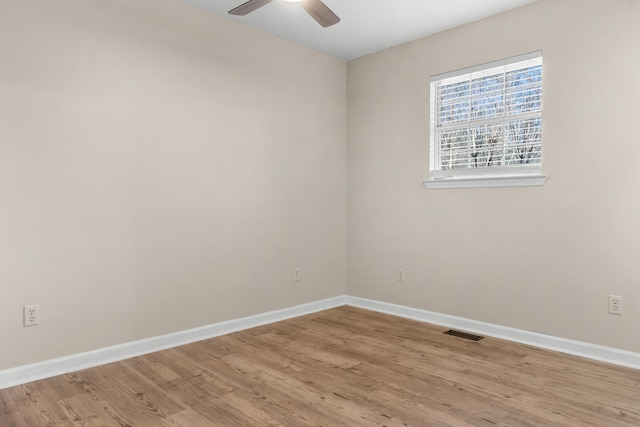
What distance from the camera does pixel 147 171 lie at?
3035mm

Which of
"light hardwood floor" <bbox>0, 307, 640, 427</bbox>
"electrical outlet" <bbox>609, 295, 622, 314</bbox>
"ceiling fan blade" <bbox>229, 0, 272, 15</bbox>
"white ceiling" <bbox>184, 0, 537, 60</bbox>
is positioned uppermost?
"white ceiling" <bbox>184, 0, 537, 60</bbox>

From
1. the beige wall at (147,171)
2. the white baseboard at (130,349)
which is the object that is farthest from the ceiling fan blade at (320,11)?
the white baseboard at (130,349)

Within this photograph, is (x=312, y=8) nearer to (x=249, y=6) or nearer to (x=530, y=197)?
(x=249, y=6)

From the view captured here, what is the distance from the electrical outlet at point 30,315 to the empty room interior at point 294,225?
11 millimetres

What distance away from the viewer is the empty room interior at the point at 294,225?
8.03 ft

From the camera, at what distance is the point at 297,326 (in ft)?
12.2

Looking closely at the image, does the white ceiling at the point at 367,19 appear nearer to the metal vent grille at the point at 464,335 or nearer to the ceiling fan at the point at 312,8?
the ceiling fan at the point at 312,8

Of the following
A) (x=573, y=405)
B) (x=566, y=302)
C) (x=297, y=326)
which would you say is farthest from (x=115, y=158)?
(x=566, y=302)

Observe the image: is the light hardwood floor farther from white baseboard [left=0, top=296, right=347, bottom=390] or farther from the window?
the window

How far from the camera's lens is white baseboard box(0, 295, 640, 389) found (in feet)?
8.48

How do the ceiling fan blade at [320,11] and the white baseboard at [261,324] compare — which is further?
the white baseboard at [261,324]

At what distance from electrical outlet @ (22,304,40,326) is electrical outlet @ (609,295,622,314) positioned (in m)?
3.72

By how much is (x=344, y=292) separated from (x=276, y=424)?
2.56 metres

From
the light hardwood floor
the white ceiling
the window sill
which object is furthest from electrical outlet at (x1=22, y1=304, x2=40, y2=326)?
the window sill
